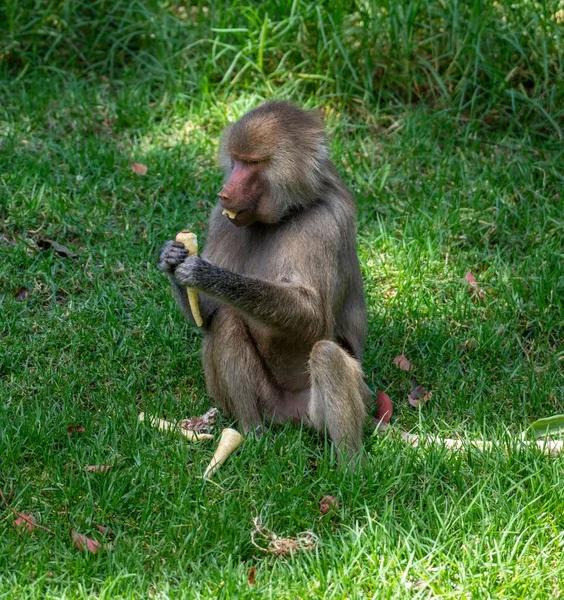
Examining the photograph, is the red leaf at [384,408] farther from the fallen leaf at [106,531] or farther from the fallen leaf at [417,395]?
the fallen leaf at [106,531]

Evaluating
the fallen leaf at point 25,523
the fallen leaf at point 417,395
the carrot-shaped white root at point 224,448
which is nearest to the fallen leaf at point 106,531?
the fallen leaf at point 25,523

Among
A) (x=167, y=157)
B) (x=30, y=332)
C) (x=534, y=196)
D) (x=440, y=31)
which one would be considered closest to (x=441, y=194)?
(x=534, y=196)

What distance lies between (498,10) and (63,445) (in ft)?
15.8

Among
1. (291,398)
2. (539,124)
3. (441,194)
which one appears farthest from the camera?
(539,124)

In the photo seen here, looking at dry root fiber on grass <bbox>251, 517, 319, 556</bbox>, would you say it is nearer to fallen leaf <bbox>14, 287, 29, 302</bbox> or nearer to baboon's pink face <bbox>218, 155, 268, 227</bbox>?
baboon's pink face <bbox>218, 155, 268, 227</bbox>

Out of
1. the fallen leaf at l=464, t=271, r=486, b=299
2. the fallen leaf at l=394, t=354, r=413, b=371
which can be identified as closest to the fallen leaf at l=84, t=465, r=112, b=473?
the fallen leaf at l=394, t=354, r=413, b=371

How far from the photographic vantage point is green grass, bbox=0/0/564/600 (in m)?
4.32

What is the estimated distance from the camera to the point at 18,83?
26.3 feet

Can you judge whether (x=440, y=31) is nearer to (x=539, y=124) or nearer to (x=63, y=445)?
(x=539, y=124)

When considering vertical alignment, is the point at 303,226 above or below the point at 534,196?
above

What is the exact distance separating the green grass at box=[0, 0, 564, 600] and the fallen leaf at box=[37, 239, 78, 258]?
0.14 ft

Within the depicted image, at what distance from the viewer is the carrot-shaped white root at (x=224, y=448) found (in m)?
4.82

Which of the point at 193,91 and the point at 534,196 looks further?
the point at 193,91

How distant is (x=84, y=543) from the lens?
14.1 ft
